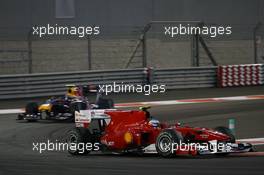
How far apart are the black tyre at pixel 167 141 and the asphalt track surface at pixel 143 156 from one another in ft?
0.45

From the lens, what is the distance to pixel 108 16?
108 feet

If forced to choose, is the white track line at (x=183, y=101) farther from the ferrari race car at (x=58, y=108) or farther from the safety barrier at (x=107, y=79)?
the ferrari race car at (x=58, y=108)

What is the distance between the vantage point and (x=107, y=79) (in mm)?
26281

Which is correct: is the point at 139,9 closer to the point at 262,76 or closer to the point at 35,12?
the point at 35,12

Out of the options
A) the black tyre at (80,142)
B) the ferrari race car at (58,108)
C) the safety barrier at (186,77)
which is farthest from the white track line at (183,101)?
the black tyre at (80,142)

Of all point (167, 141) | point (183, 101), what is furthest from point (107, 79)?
point (167, 141)

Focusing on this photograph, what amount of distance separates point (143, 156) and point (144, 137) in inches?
16.2

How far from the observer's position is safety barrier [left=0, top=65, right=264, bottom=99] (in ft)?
81.0

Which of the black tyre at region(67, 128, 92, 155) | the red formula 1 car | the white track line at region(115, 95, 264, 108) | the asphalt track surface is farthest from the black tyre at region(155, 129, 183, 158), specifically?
the white track line at region(115, 95, 264, 108)

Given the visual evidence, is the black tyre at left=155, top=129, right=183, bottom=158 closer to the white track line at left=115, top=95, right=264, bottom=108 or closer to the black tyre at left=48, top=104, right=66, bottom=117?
the black tyre at left=48, top=104, right=66, bottom=117

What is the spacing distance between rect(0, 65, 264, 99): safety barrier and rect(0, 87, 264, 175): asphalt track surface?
557mm

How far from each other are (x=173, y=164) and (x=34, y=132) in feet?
21.5

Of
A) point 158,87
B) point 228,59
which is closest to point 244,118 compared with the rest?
point 158,87

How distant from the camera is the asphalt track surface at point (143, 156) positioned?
1121 cm
